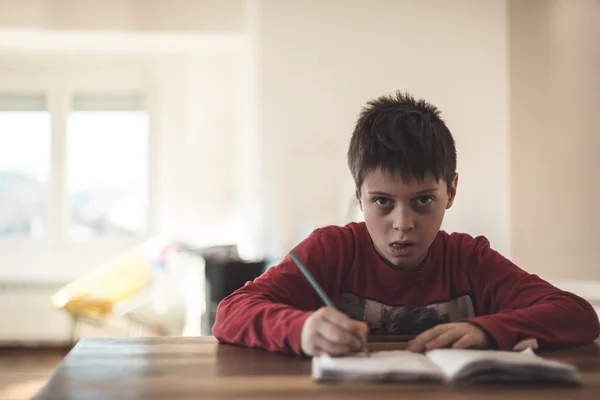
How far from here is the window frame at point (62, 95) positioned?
4836 millimetres

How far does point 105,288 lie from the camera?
376 cm

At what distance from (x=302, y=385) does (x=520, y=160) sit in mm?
2572

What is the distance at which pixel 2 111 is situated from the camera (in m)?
4.87

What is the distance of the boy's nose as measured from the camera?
117cm

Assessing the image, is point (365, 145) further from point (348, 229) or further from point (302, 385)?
point (302, 385)

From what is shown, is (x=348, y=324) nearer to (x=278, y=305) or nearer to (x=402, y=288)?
(x=278, y=305)

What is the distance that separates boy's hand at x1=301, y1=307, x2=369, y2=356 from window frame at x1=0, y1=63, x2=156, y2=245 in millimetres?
4102

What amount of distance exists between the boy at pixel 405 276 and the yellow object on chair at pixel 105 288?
259 centimetres

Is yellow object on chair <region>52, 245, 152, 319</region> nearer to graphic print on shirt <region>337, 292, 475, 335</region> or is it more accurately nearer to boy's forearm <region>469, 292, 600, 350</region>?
graphic print on shirt <region>337, 292, 475, 335</region>

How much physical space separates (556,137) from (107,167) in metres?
3.23

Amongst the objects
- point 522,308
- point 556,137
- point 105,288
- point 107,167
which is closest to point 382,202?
point 522,308

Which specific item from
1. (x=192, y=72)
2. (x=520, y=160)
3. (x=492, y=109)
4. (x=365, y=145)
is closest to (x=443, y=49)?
(x=492, y=109)

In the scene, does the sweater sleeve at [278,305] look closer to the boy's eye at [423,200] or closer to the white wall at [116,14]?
the boy's eye at [423,200]

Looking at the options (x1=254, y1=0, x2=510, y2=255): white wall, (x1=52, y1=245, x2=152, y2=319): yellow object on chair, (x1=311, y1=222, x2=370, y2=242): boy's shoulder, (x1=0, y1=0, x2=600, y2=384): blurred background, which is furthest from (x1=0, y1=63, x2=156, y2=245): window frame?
(x1=311, y1=222, x2=370, y2=242): boy's shoulder
